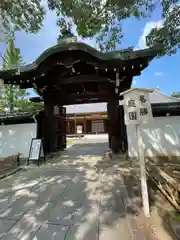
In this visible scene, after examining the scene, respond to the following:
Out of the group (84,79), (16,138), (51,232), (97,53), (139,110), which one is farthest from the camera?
(16,138)

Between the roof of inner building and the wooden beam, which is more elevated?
the roof of inner building

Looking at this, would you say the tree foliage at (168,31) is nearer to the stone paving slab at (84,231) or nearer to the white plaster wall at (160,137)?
the white plaster wall at (160,137)

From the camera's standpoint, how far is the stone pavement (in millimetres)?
2127

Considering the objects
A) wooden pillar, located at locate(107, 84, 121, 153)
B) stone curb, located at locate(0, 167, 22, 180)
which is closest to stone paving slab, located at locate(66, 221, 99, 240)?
stone curb, located at locate(0, 167, 22, 180)

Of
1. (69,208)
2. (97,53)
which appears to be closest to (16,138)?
(97,53)

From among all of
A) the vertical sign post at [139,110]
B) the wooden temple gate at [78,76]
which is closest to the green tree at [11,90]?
the wooden temple gate at [78,76]

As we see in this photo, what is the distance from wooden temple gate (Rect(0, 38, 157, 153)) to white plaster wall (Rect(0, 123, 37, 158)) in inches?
22.0

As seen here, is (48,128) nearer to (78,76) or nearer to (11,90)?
(78,76)

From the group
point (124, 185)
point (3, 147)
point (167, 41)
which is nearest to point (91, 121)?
point (3, 147)

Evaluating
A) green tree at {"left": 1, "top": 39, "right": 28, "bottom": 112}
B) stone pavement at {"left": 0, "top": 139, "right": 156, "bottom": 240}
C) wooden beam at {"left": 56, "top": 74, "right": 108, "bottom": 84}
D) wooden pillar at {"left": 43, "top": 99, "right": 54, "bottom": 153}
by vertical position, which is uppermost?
green tree at {"left": 1, "top": 39, "right": 28, "bottom": 112}

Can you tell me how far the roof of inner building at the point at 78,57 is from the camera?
5004 millimetres

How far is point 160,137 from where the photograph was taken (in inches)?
241

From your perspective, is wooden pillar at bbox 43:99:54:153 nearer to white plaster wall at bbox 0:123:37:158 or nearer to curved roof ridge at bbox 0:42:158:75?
white plaster wall at bbox 0:123:37:158

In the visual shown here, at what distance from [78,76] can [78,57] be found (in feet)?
2.67
